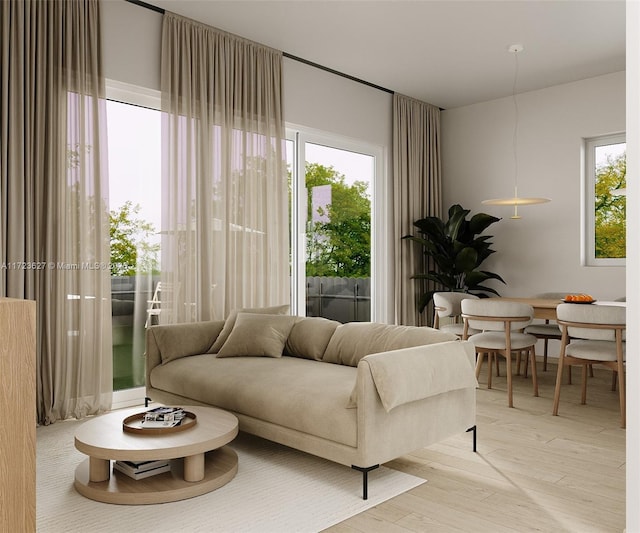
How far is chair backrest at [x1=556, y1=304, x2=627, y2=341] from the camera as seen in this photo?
147 inches

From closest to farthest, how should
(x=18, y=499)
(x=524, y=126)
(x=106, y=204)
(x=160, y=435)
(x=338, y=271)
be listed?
1. (x=18, y=499)
2. (x=160, y=435)
3. (x=106, y=204)
4. (x=338, y=271)
5. (x=524, y=126)

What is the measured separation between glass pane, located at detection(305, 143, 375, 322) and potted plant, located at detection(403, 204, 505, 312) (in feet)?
2.00

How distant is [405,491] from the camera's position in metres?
2.64

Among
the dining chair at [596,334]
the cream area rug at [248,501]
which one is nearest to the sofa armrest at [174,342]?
the cream area rug at [248,501]

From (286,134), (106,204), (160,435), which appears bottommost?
(160,435)

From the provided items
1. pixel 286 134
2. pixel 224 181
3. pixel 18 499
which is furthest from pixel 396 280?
pixel 18 499

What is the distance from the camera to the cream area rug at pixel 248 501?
2.28 meters

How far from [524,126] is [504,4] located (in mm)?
2301

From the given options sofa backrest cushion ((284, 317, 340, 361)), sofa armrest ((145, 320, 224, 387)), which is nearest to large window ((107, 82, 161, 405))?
sofa armrest ((145, 320, 224, 387))

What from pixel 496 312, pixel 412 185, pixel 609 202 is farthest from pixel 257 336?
pixel 609 202

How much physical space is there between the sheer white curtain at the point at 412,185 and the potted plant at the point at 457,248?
0.16 meters

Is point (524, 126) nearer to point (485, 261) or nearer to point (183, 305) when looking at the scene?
point (485, 261)

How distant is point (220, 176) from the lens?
15.1 feet

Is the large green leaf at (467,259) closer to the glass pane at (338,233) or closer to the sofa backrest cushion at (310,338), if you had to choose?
the glass pane at (338,233)
